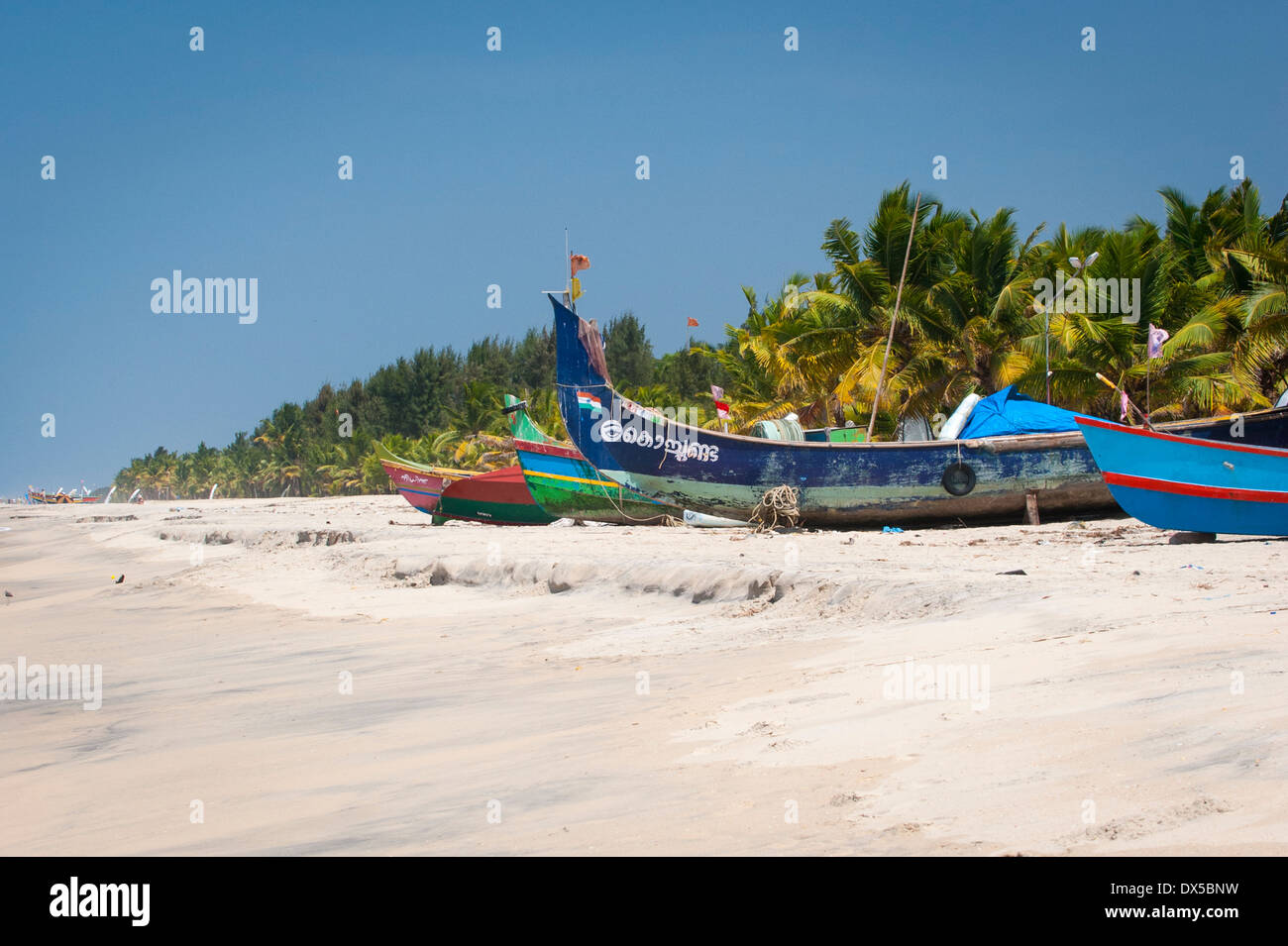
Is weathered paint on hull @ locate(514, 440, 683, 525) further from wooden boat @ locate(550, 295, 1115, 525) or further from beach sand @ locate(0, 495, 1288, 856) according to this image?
beach sand @ locate(0, 495, 1288, 856)

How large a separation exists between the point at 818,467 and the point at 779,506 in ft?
2.75

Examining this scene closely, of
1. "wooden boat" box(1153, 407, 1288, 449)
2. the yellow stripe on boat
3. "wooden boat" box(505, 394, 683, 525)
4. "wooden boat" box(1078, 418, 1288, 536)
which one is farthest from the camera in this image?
the yellow stripe on boat

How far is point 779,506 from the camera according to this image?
1442 centimetres

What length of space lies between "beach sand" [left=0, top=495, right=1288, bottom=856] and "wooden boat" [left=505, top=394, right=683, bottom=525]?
8301 mm

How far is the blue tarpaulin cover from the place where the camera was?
1471 centimetres

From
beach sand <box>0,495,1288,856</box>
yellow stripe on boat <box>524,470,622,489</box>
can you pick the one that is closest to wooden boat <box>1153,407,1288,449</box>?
beach sand <box>0,495,1288,856</box>

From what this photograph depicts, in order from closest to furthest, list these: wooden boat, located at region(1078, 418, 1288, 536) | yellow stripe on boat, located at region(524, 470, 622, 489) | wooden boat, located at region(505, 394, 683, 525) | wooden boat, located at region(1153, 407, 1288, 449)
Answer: wooden boat, located at region(1078, 418, 1288, 536), wooden boat, located at region(1153, 407, 1288, 449), wooden boat, located at region(505, 394, 683, 525), yellow stripe on boat, located at region(524, 470, 622, 489)

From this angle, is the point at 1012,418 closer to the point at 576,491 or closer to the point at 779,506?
the point at 779,506

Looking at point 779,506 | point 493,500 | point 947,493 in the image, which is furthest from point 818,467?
point 493,500

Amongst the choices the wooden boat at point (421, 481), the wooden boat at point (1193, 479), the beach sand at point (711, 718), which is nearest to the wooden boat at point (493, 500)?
the wooden boat at point (421, 481)

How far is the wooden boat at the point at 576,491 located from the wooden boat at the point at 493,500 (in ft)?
3.63

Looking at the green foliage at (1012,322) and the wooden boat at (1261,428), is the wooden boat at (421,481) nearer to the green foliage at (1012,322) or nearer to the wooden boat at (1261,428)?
the green foliage at (1012,322)

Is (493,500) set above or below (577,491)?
below

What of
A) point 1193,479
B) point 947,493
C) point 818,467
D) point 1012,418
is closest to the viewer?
point 1193,479
